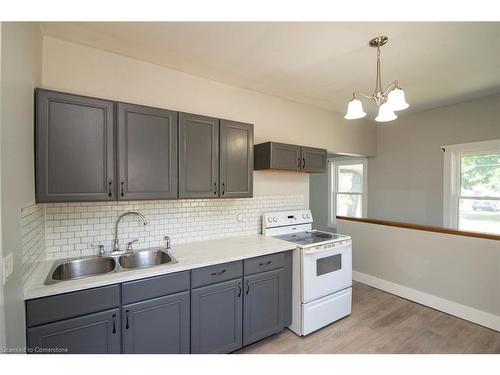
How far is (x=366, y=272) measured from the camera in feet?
11.6

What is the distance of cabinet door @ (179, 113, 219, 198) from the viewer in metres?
2.08

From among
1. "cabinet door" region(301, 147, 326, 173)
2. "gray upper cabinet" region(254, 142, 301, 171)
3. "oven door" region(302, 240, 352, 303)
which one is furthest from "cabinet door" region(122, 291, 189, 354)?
"cabinet door" region(301, 147, 326, 173)

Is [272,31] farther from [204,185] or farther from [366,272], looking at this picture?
[366,272]

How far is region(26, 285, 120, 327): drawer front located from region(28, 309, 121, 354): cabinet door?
0.11 feet

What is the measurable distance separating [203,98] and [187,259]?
168 centimetres

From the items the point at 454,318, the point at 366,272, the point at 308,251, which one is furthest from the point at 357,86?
the point at 454,318

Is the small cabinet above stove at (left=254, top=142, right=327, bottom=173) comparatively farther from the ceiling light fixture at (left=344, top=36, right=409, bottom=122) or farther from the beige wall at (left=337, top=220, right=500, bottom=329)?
the beige wall at (left=337, top=220, right=500, bottom=329)

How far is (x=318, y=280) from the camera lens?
7.80 ft

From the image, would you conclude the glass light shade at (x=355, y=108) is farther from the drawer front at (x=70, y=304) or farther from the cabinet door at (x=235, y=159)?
the drawer front at (x=70, y=304)

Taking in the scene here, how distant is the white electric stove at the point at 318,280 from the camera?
90.6 inches

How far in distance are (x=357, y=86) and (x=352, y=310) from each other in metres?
2.67

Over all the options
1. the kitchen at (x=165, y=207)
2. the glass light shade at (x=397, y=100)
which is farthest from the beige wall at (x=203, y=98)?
the glass light shade at (x=397, y=100)

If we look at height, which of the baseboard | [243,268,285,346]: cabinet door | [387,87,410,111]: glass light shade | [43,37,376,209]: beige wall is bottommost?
the baseboard

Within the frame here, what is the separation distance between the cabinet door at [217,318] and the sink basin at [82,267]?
0.76 meters
